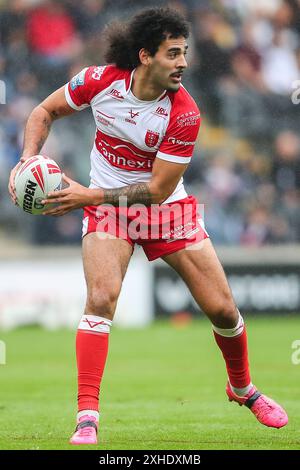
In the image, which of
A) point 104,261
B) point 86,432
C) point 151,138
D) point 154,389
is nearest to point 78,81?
point 151,138

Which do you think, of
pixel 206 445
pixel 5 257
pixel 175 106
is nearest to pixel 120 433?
pixel 206 445

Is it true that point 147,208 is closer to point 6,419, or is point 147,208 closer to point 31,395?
point 6,419

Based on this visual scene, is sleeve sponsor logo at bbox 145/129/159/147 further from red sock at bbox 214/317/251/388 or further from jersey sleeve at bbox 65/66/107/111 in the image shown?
red sock at bbox 214/317/251/388

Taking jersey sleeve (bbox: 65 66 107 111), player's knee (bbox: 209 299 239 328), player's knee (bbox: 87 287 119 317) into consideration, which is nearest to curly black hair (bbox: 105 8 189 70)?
jersey sleeve (bbox: 65 66 107 111)

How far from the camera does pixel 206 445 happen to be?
5750 mm

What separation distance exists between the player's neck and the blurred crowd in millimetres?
7956

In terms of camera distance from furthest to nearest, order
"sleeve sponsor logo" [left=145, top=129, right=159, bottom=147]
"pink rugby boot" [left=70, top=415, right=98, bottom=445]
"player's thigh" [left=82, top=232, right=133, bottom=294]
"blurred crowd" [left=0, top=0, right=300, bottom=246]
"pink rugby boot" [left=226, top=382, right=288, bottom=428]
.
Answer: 1. "blurred crowd" [left=0, top=0, right=300, bottom=246]
2. "pink rugby boot" [left=226, top=382, right=288, bottom=428]
3. "sleeve sponsor logo" [left=145, top=129, right=159, bottom=147]
4. "player's thigh" [left=82, top=232, right=133, bottom=294]
5. "pink rugby boot" [left=70, top=415, right=98, bottom=445]

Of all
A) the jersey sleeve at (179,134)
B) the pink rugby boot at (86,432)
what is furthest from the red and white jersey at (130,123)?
the pink rugby boot at (86,432)

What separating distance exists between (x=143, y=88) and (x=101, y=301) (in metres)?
1.33

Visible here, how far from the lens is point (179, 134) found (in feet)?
20.2

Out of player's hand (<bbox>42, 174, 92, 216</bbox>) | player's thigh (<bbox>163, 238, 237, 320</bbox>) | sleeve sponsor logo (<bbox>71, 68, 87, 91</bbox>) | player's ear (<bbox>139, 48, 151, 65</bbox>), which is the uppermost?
player's ear (<bbox>139, 48, 151, 65</bbox>)

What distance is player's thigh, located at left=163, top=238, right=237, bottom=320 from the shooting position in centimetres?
637

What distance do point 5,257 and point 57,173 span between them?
A: 7.95m

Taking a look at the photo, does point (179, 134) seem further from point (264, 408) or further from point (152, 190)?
point (264, 408)
